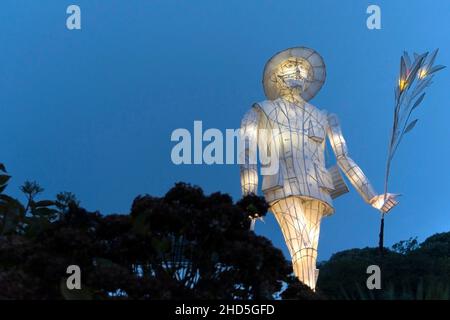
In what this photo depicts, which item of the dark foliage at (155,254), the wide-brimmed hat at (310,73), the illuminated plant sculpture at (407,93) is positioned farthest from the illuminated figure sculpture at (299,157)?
the dark foliage at (155,254)

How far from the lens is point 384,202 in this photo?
11570 millimetres

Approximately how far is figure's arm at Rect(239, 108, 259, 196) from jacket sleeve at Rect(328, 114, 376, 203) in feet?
5.79

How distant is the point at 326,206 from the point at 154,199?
547 centimetres

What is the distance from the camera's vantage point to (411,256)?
20672 mm

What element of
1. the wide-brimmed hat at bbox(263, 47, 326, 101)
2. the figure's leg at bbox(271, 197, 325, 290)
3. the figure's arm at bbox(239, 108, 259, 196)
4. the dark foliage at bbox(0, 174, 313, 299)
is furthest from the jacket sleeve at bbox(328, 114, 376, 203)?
the dark foliage at bbox(0, 174, 313, 299)

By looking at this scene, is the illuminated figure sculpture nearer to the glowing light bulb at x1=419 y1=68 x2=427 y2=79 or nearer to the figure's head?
the figure's head

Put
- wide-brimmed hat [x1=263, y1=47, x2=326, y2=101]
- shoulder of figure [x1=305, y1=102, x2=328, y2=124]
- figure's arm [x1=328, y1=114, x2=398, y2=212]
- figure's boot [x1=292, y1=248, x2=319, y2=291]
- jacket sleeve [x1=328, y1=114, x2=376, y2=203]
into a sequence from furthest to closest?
1. wide-brimmed hat [x1=263, y1=47, x2=326, y2=101]
2. shoulder of figure [x1=305, y1=102, x2=328, y2=124]
3. jacket sleeve [x1=328, y1=114, x2=376, y2=203]
4. figure's arm [x1=328, y1=114, x2=398, y2=212]
5. figure's boot [x1=292, y1=248, x2=319, y2=291]

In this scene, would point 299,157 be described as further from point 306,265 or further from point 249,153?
point 306,265

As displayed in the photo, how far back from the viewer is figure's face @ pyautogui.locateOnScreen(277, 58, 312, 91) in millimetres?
12591

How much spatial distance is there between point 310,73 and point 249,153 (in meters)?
2.63

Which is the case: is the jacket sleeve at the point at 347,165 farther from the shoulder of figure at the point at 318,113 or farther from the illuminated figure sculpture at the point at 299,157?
the shoulder of figure at the point at 318,113

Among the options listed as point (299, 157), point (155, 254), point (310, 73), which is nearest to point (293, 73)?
point (310, 73)
